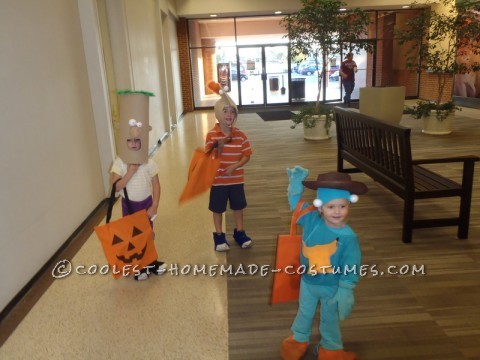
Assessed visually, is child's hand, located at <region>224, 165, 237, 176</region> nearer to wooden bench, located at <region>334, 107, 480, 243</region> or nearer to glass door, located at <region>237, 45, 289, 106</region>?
wooden bench, located at <region>334, 107, 480, 243</region>

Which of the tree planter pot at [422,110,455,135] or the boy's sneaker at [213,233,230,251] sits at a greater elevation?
the tree planter pot at [422,110,455,135]

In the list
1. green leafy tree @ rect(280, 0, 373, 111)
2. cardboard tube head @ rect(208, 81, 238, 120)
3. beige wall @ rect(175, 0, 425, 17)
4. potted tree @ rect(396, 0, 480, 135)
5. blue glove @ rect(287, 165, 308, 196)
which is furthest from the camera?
beige wall @ rect(175, 0, 425, 17)

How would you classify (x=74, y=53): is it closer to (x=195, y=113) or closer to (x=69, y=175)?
(x=69, y=175)

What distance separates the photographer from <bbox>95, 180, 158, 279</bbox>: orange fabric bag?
2443 mm

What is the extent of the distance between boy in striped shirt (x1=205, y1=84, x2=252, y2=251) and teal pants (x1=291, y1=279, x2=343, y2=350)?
121 cm

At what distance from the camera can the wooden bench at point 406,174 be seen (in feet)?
10.1

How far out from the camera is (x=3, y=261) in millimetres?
2445

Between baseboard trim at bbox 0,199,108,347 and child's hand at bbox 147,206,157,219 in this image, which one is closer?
baseboard trim at bbox 0,199,108,347

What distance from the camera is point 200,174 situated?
2770 millimetres

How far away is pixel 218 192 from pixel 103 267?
3.31ft

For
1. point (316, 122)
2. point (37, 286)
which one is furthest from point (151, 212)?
point (316, 122)

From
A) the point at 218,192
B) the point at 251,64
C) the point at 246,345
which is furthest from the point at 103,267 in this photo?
the point at 251,64

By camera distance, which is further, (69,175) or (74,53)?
(74,53)

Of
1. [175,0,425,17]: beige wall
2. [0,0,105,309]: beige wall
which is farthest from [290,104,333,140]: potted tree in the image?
[175,0,425,17]: beige wall
